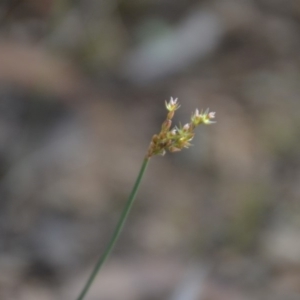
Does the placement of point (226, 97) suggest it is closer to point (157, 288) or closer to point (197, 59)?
point (197, 59)

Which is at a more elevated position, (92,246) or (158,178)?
(158,178)

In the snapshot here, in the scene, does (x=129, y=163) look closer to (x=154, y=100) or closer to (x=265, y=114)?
(x=154, y=100)

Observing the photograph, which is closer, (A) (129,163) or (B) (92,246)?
(B) (92,246)

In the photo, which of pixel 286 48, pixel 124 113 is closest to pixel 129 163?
Result: pixel 124 113

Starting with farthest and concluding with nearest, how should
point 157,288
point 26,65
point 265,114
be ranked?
A: point 265,114 → point 26,65 → point 157,288

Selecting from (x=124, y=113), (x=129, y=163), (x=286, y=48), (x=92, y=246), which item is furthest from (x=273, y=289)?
Result: (x=286, y=48)

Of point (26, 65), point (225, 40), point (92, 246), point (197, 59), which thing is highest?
point (225, 40)

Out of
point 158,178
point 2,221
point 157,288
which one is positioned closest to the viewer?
point 157,288
